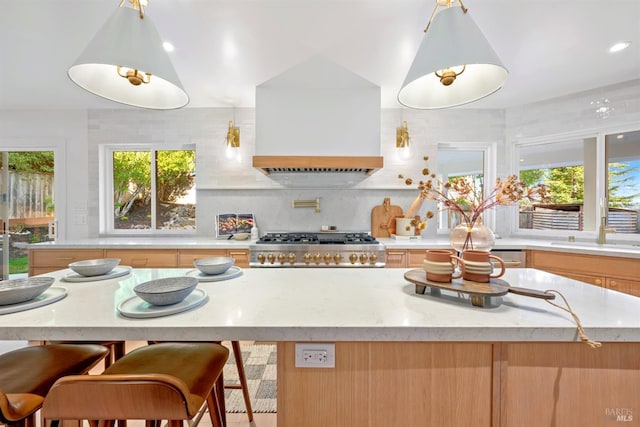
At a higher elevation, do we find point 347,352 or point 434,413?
point 347,352

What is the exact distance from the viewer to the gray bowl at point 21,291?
0.93 metres

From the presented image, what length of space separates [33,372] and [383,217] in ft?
9.87

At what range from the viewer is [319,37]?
6.65 ft

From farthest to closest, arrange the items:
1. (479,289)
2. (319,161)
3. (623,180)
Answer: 1. (623,180)
2. (319,161)
3. (479,289)

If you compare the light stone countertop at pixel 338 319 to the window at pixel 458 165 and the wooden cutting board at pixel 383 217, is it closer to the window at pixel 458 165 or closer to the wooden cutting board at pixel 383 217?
the wooden cutting board at pixel 383 217

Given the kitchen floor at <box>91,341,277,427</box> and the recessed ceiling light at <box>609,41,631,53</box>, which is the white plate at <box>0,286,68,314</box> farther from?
the recessed ceiling light at <box>609,41,631,53</box>

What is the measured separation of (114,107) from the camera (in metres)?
3.22

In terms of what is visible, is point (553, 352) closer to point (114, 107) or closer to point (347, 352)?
point (347, 352)

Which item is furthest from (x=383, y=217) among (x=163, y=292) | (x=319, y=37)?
(x=163, y=292)

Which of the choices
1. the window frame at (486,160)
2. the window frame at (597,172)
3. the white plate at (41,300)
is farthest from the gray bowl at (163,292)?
the window frame at (597,172)

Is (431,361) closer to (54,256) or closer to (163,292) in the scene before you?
(163,292)

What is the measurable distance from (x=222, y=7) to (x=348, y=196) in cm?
219

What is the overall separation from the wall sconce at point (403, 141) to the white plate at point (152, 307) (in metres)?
2.86

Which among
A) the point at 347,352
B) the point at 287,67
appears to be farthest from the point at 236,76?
the point at 347,352
